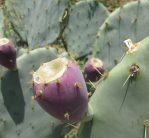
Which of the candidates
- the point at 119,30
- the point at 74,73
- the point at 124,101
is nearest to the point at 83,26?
the point at 119,30

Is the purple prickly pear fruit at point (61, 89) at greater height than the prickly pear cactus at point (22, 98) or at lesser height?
greater

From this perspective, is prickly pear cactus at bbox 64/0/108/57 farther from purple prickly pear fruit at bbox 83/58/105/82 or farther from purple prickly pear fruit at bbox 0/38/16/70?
purple prickly pear fruit at bbox 0/38/16/70

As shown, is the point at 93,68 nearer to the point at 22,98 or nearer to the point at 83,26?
the point at 22,98

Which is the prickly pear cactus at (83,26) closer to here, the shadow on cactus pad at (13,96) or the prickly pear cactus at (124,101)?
the shadow on cactus pad at (13,96)

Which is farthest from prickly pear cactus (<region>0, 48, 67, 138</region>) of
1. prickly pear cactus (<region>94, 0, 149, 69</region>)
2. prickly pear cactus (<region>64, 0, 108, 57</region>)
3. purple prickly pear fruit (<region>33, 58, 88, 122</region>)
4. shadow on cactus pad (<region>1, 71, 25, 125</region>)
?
prickly pear cactus (<region>64, 0, 108, 57</region>)

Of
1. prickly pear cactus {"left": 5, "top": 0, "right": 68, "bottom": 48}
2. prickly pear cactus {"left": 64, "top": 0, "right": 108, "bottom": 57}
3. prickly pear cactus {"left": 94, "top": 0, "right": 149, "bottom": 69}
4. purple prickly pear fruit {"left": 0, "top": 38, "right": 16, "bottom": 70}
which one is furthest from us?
prickly pear cactus {"left": 64, "top": 0, "right": 108, "bottom": 57}

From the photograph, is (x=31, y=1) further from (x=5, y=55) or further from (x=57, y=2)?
(x=5, y=55)

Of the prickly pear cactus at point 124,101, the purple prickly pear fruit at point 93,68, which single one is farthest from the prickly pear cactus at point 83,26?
the prickly pear cactus at point 124,101

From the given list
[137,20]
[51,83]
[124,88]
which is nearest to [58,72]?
[51,83]
